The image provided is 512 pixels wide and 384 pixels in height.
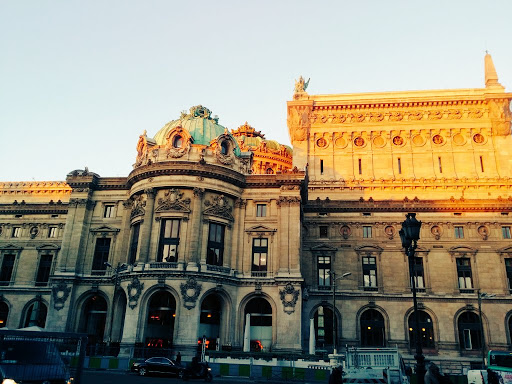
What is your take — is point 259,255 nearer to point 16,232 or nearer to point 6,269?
point 6,269

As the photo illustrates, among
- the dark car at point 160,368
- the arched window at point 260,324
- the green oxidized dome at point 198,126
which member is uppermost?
the green oxidized dome at point 198,126

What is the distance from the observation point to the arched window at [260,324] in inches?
1758

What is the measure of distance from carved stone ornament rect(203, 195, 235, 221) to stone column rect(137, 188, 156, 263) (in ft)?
18.2

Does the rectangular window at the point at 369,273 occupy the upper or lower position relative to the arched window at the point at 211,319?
upper

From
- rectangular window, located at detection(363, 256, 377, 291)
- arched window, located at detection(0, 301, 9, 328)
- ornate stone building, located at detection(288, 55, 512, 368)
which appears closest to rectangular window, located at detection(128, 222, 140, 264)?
ornate stone building, located at detection(288, 55, 512, 368)

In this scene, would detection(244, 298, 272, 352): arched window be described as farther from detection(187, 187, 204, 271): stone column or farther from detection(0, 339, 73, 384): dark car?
detection(0, 339, 73, 384): dark car

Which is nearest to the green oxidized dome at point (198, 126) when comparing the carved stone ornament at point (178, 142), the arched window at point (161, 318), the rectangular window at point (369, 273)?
the carved stone ornament at point (178, 142)

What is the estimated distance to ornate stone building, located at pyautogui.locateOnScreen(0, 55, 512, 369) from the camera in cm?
4456

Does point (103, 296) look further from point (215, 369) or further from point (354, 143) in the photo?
point (354, 143)

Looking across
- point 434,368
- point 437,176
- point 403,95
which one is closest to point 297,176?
point 437,176

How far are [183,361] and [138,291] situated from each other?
8084 millimetres

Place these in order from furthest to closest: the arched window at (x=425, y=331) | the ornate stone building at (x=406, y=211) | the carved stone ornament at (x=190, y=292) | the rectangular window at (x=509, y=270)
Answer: the rectangular window at (x=509, y=270)
the ornate stone building at (x=406, y=211)
the arched window at (x=425, y=331)
the carved stone ornament at (x=190, y=292)

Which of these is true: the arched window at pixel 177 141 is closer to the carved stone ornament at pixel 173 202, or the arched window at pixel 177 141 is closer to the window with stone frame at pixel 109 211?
the carved stone ornament at pixel 173 202

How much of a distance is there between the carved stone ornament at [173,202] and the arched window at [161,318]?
8.39 metres
